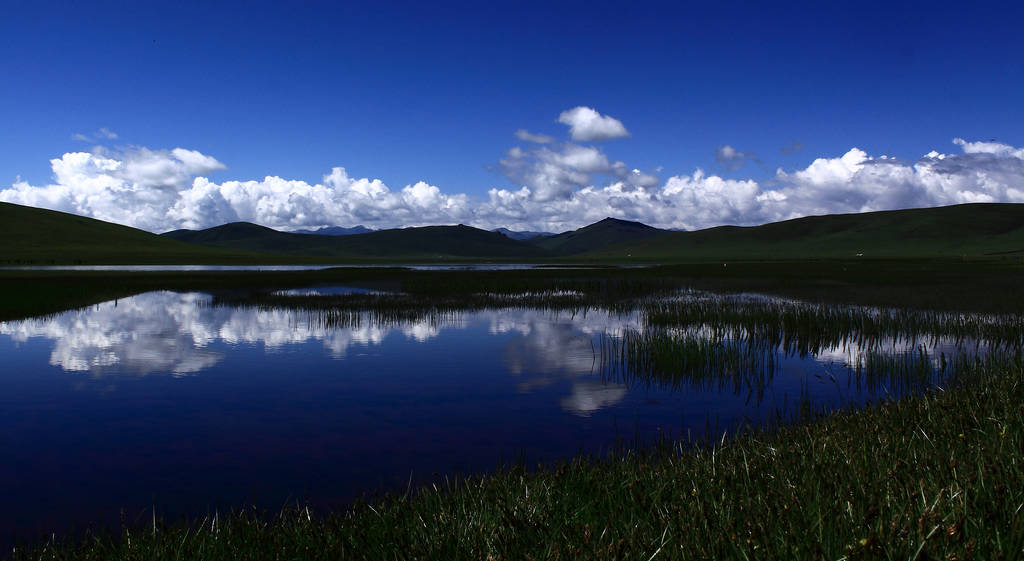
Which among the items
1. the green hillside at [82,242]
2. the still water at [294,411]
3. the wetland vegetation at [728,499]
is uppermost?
the green hillside at [82,242]

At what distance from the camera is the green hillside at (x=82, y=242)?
117688mm

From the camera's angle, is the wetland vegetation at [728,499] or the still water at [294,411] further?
the still water at [294,411]

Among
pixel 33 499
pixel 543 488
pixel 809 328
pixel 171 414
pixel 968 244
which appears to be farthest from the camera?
pixel 968 244

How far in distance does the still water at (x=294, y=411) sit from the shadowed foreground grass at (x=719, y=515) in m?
1.40

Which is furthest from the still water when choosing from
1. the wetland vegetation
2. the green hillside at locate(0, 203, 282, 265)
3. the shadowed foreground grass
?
the green hillside at locate(0, 203, 282, 265)

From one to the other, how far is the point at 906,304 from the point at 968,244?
16460 centimetres

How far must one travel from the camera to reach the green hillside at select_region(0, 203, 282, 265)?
117688mm

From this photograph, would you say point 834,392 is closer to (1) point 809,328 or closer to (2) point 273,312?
(1) point 809,328

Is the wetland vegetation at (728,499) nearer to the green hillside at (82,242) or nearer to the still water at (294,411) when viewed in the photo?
the still water at (294,411)

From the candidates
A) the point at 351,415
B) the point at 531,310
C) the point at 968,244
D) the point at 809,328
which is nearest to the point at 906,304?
the point at 809,328

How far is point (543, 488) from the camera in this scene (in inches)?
250

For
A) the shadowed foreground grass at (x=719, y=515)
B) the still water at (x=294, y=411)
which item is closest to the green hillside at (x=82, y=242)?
the still water at (x=294, y=411)

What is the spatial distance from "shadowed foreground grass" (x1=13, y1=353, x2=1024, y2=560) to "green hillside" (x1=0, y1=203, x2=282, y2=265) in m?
119

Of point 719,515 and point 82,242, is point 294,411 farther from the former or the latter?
point 82,242
